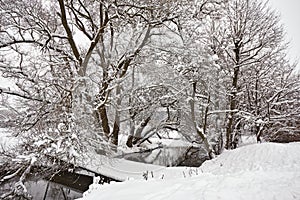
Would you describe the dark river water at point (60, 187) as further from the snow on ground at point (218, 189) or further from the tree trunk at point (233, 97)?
the tree trunk at point (233, 97)

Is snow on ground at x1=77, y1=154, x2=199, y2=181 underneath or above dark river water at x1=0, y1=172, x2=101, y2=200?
above

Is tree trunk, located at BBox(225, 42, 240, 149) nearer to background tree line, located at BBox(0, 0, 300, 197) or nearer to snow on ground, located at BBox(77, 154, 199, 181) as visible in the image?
→ background tree line, located at BBox(0, 0, 300, 197)

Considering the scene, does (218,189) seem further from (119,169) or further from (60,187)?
(60,187)

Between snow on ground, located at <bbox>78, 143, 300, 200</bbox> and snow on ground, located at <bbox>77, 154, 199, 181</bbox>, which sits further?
snow on ground, located at <bbox>77, 154, 199, 181</bbox>

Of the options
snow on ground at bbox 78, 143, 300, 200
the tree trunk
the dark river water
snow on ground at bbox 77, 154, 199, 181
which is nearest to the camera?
snow on ground at bbox 78, 143, 300, 200

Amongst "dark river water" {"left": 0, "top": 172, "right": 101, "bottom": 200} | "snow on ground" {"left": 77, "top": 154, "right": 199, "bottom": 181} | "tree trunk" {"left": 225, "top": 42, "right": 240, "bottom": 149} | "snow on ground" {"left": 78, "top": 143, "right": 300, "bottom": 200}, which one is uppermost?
"tree trunk" {"left": 225, "top": 42, "right": 240, "bottom": 149}

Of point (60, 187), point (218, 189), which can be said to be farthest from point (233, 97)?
point (218, 189)

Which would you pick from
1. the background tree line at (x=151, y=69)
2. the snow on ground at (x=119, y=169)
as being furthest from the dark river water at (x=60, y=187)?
the background tree line at (x=151, y=69)

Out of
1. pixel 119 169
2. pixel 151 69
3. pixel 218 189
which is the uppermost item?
pixel 151 69

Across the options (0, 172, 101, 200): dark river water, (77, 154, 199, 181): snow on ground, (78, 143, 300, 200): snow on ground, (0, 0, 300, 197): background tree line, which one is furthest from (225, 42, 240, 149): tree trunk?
(78, 143, 300, 200): snow on ground

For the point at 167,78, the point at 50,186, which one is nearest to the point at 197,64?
the point at 167,78

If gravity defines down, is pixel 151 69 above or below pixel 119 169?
above

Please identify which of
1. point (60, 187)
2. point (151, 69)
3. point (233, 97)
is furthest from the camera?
point (151, 69)

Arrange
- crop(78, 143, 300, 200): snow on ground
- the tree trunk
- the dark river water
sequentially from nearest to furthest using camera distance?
crop(78, 143, 300, 200): snow on ground, the dark river water, the tree trunk
